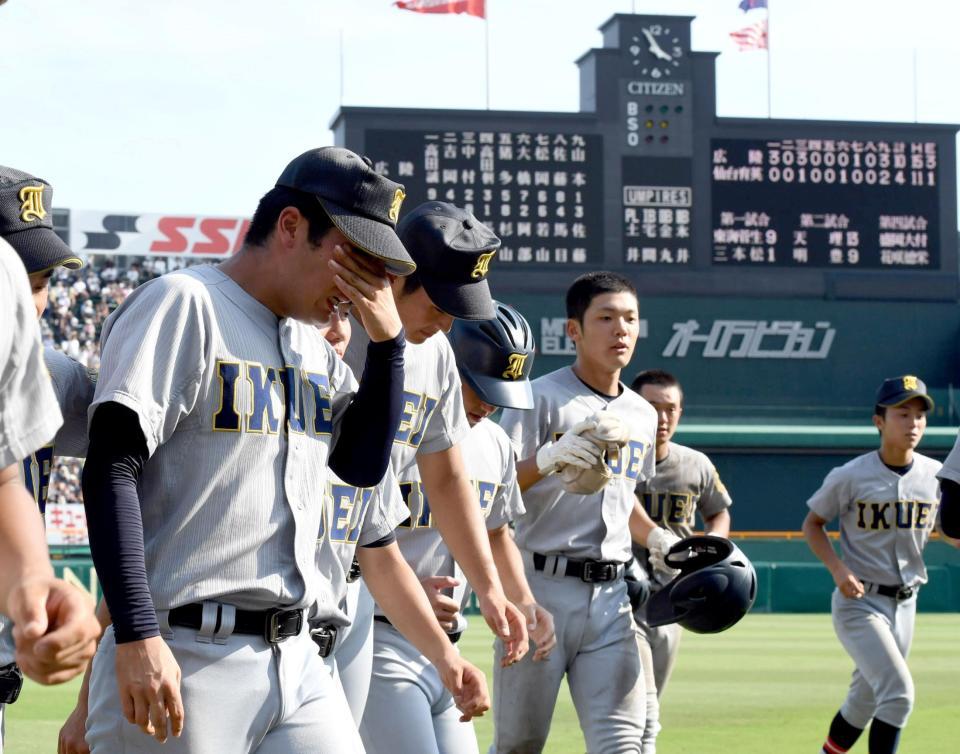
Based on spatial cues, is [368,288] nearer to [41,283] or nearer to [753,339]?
[41,283]

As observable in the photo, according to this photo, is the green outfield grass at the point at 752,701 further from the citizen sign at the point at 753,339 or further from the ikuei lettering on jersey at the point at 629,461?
the citizen sign at the point at 753,339

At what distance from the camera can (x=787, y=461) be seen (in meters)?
30.7

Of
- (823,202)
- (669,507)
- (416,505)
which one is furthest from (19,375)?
(823,202)

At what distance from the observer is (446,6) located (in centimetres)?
2730

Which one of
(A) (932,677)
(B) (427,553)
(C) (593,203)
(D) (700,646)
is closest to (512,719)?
(B) (427,553)

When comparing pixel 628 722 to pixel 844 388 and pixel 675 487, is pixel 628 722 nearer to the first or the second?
pixel 675 487

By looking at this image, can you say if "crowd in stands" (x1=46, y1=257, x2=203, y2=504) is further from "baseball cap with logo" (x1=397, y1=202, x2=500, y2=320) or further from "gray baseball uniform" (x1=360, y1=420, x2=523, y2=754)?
"baseball cap with logo" (x1=397, y1=202, x2=500, y2=320)

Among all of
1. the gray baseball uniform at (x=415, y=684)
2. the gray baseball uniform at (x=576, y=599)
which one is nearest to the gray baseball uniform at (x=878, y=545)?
the gray baseball uniform at (x=576, y=599)

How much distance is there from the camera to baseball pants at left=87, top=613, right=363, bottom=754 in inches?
111

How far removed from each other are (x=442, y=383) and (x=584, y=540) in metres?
1.62

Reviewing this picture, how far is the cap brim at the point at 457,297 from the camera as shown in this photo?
3.90 meters

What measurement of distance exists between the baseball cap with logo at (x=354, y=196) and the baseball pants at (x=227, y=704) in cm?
77

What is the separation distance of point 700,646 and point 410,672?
1262 centimetres

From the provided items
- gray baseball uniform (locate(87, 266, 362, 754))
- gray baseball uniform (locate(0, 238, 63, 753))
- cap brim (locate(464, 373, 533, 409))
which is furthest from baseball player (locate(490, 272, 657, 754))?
gray baseball uniform (locate(0, 238, 63, 753))
